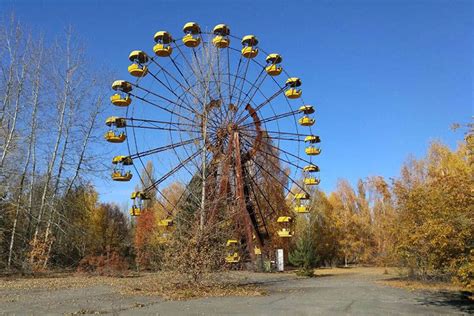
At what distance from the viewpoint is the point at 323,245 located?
48406mm

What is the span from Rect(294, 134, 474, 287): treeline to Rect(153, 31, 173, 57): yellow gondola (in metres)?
12.8

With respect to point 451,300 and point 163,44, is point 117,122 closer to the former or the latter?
point 163,44

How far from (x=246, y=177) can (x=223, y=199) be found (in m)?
3.39

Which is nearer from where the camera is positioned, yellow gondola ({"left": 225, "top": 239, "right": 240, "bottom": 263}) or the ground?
the ground

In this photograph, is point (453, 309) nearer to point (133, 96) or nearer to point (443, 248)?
point (443, 248)

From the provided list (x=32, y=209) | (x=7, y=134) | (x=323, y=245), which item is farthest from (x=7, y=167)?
(x=323, y=245)

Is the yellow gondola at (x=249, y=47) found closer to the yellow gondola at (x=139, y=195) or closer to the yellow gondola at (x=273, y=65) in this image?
the yellow gondola at (x=273, y=65)

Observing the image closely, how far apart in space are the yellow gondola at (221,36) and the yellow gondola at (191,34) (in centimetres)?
82

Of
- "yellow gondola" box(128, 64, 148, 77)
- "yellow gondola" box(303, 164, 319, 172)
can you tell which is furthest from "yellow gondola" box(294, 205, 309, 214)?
"yellow gondola" box(128, 64, 148, 77)

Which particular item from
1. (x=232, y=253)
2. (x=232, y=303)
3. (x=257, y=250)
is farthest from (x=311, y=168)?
(x=232, y=303)

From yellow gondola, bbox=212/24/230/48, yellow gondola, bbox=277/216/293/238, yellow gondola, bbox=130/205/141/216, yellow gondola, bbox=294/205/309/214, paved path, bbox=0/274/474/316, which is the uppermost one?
yellow gondola, bbox=212/24/230/48

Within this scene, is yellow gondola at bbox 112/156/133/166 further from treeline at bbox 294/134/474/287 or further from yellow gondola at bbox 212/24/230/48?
treeline at bbox 294/134/474/287

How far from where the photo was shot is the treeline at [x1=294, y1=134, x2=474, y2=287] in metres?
10.9

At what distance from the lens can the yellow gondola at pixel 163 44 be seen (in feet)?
71.1
